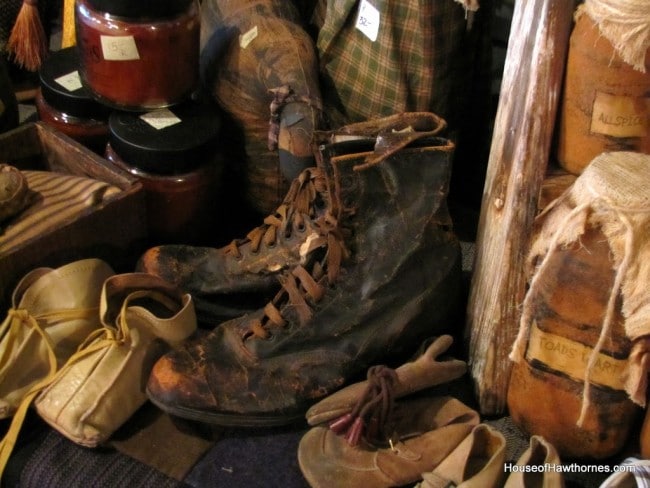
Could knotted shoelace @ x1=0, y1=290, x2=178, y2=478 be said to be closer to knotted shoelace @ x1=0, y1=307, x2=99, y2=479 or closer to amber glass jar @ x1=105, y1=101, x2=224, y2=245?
knotted shoelace @ x1=0, y1=307, x2=99, y2=479

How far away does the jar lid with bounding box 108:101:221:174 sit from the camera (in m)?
1.28

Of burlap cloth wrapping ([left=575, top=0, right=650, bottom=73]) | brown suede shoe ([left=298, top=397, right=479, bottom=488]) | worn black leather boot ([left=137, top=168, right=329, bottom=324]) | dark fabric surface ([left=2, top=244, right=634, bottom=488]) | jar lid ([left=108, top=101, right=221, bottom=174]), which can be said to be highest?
burlap cloth wrapping ([left=575, top=0, right=650, bottom=73])

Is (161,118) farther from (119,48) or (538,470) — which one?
(538,470)

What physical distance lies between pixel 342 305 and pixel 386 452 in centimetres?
20

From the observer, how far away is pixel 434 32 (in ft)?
4.16

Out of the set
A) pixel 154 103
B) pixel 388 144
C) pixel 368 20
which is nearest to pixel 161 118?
pixel 154 103

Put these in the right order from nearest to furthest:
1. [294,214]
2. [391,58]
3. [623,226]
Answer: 1. [623,226]
2. [294,214]
3. [391,58]

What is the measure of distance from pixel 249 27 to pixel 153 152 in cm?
31

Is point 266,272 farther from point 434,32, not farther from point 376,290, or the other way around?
point 434,32

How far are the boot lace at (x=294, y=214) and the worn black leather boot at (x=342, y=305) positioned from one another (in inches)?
3.0

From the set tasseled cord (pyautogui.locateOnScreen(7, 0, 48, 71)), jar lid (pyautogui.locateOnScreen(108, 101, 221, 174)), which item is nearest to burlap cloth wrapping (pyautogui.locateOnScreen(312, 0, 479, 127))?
jar lid (pyautogui.locateOnScreen(108, 101, 221, 174))

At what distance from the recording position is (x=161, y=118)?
134 cm

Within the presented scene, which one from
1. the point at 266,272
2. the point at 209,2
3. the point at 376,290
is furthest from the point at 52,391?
the point at 209,2

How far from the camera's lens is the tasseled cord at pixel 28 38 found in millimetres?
1646
